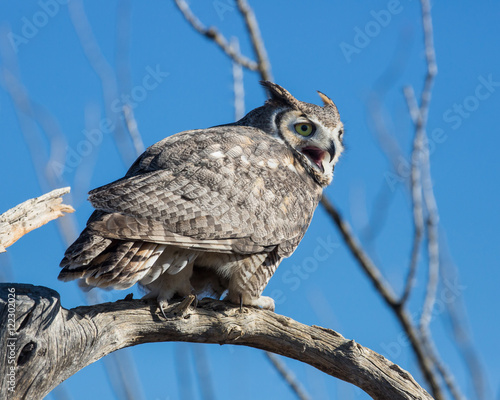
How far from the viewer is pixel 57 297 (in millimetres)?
3285

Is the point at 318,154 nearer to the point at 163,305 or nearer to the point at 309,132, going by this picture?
the point at 309,132

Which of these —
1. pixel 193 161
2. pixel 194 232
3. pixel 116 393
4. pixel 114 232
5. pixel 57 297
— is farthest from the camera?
pixel 116 393

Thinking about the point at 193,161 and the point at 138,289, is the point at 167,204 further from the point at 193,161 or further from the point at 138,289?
the point at 138,289

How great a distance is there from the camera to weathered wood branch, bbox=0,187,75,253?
3.55 meters

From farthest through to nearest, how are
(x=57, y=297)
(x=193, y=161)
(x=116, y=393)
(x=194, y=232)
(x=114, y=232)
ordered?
(x=116, y=393), (x=193, y=161), (x=194, y=232), (x=114, y=232), (x=57, y=297)

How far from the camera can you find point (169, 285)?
13.6ft

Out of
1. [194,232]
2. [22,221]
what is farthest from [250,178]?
[22,221]

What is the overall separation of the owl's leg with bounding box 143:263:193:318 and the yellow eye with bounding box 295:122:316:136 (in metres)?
1.74

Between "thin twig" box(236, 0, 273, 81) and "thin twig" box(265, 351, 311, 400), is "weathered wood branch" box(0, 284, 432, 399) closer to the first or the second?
"thin twig" box(265, 351, 311, 400)

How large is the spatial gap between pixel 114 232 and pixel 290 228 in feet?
5.01

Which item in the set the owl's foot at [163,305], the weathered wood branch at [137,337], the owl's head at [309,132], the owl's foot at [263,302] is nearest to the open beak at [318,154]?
the owl's head at [309,132]

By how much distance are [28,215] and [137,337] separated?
100 cm

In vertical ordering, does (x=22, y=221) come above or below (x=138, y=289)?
below

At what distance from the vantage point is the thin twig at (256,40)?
4.52 metres
